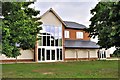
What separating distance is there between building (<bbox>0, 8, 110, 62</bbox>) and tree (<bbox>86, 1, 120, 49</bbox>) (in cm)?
3026

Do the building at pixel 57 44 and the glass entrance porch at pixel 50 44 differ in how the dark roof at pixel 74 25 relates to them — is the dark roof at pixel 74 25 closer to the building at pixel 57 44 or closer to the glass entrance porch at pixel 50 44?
the building at pixel 57 44

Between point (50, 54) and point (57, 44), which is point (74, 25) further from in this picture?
point (50, 54)

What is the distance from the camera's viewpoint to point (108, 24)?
55.9 ft

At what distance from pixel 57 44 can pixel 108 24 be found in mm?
36073

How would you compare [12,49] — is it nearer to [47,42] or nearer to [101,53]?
[47,42]

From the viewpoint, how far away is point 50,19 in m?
52.1

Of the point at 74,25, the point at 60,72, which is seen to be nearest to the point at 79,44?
the point at 74,25

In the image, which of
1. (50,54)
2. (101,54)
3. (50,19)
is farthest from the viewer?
(101,54)

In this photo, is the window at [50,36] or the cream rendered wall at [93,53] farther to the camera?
the cream rendered wall at [93,53]

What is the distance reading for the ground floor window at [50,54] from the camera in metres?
50.3

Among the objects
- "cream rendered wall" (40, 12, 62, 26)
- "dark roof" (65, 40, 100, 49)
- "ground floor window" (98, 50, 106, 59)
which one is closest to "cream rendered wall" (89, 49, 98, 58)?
"dark roof" (65, 40, 100, 49)

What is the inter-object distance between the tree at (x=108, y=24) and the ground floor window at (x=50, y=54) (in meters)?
32.1

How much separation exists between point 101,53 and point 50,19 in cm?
1676

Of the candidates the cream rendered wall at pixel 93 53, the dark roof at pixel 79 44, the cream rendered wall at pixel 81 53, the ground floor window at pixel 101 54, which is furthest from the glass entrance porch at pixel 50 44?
the ground floor window at pixel 101 54
